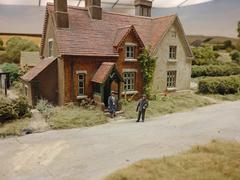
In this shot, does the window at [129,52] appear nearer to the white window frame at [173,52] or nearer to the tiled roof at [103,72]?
the tiled roof at [103,72]

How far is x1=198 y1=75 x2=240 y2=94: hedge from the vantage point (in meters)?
26.7

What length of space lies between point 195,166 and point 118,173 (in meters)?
2.61

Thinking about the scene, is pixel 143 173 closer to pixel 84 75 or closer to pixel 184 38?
pixel 84 75

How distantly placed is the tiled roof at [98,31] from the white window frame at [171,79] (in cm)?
382

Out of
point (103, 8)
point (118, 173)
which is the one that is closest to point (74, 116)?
point (118, 173)

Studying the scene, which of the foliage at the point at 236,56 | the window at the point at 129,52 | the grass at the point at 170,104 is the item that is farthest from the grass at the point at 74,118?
the foliage at the point at 236,56

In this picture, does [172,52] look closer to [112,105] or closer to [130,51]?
[130,51]

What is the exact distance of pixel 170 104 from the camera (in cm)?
2212

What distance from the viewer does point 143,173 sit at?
8.05 meters

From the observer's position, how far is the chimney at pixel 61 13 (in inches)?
803

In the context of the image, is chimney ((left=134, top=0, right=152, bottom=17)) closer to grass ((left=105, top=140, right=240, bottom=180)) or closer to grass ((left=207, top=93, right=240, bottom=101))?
grass ((left=207, top=93, right=240, bottom=101))

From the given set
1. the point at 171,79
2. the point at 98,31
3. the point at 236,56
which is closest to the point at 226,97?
the point at 171,79

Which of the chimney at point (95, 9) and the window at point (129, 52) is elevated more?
the chimney at point (95, 9)

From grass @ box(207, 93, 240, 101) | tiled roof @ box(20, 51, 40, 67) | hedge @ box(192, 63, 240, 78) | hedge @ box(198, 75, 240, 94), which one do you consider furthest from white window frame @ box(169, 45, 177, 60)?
tiled roof @ box(20, 51, 40, 67)
